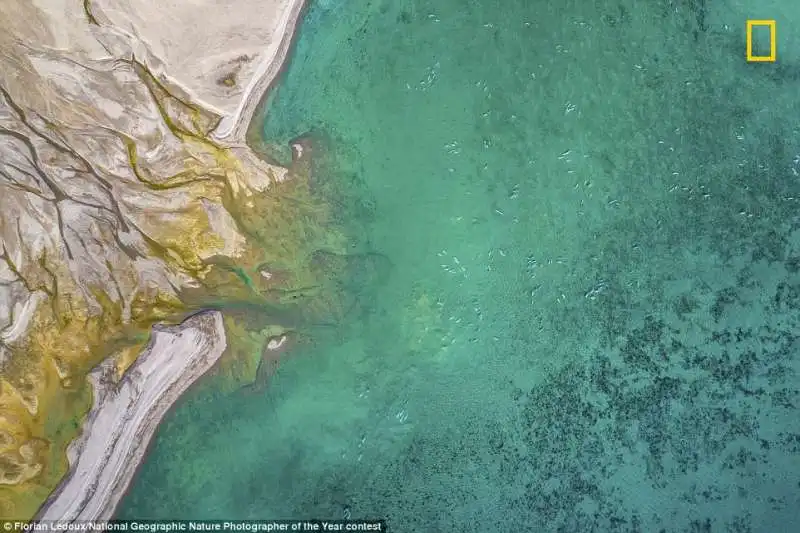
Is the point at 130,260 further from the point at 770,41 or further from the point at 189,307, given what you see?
the point at 770,41

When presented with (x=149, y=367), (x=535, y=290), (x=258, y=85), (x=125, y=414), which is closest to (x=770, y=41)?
(x=535, y=290)

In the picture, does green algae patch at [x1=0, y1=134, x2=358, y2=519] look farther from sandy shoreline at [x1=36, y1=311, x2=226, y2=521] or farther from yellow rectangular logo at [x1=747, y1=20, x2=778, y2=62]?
yellow rectangular logo at [x1=747, y1=20, x2=778, y2=62]

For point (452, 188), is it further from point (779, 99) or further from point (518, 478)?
point (779, 99)

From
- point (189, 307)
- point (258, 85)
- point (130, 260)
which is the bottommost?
point (189, 307)

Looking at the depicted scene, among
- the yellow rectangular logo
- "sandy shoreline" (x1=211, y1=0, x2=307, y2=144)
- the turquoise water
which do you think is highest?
"sandy shoreline" (x1=211, y1=0, x2=307, y2=144)

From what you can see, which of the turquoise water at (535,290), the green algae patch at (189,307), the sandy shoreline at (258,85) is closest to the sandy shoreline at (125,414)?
the green algae patch at (189,307)

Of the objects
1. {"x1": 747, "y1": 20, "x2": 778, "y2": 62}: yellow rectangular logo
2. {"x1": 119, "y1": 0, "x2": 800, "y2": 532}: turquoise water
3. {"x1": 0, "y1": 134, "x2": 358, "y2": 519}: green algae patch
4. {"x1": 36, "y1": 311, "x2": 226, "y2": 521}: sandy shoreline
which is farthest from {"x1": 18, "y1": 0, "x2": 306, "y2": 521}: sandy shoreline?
{"x1": 747, "y1": 20, "x2": 778, "y2": 62}: yellow rectangular logo
